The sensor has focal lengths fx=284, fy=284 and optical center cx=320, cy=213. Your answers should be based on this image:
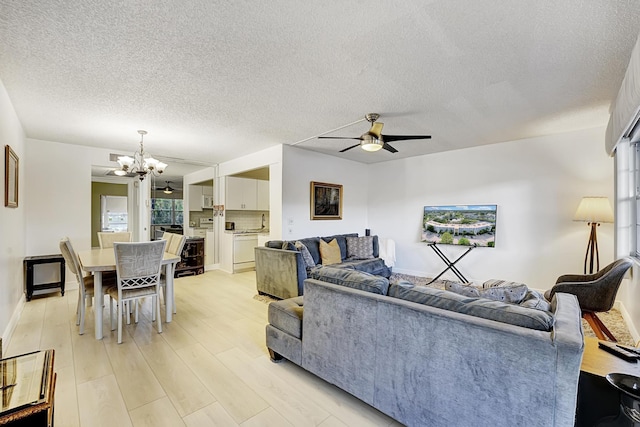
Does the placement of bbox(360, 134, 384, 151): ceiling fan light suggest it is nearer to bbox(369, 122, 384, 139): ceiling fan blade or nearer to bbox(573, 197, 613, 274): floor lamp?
bbox(369, 122, 384, 139): ceiling fan blade

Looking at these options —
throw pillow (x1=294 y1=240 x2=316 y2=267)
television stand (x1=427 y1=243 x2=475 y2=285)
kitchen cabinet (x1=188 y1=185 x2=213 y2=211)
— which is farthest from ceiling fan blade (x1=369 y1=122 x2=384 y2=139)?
kitchen cabinet (x1=188 y1=185 x2=213 y2=211)

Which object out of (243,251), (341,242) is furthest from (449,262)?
(243,251)

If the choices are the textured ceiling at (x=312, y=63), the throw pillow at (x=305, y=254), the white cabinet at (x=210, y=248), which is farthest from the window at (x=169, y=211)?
the throw pillow at (x=305, y=254)

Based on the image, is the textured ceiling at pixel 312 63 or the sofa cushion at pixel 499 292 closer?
the sofa cushion at pixel 499 292

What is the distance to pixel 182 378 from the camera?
2.18 m

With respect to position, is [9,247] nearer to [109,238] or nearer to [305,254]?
[109,238]

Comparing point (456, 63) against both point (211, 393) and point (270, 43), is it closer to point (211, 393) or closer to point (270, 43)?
point (270, 43)

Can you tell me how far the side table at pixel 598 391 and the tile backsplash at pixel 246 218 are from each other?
21.1ft

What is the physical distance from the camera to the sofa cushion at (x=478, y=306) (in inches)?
51.1

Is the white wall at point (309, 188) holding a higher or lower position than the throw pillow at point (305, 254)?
higher

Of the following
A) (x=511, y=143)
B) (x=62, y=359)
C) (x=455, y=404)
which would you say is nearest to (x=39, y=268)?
(x=62, y=359)

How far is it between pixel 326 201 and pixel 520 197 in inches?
130

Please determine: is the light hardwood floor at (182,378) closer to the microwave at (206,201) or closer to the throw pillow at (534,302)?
the throw pillow at (534,302)

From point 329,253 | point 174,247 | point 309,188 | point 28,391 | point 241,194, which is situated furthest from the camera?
point 241,194
